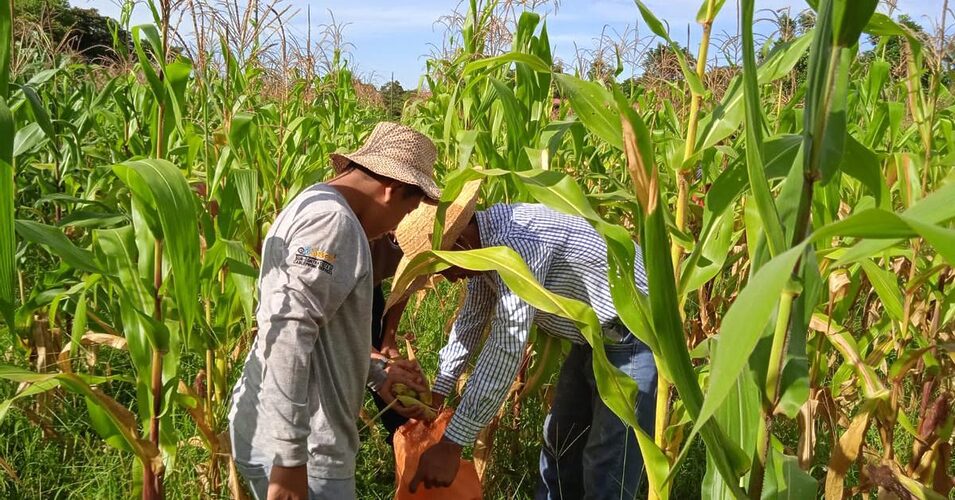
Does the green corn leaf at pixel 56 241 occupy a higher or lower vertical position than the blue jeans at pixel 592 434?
higher

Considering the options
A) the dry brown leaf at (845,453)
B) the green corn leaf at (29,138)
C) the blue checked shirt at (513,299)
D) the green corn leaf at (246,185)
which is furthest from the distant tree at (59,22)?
the dry brown leaf at (845,453)

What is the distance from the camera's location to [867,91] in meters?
3.53

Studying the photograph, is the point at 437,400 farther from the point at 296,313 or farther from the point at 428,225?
the point at 296,313

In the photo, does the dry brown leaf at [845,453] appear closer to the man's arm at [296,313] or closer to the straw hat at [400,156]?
the straw hat at [400,156]

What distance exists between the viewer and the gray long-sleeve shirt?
1.84m

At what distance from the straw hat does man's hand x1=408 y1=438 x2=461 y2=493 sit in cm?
71

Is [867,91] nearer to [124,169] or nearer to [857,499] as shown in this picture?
[857,499]

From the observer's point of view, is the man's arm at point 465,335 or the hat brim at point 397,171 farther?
the man's arm at point 465,335

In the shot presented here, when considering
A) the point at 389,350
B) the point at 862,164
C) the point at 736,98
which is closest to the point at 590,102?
the point at 736,98

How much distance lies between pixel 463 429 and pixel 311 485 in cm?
43

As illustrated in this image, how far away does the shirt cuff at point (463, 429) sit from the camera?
222cm

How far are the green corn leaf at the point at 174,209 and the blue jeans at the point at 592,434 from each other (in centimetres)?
132

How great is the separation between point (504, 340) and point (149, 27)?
1.19m

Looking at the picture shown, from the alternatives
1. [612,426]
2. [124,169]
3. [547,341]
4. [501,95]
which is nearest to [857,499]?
[612,426]
